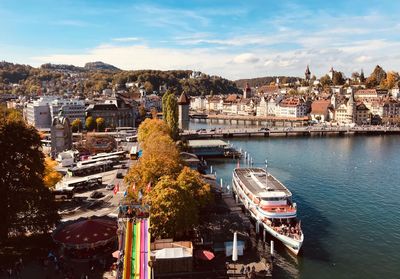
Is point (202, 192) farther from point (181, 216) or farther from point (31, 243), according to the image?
point (31, 243)

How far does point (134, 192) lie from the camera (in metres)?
34.9

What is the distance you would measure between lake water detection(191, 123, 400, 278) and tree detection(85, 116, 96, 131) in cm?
4237

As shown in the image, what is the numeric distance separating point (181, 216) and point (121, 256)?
6.89m

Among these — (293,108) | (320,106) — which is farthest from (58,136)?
(320,106)

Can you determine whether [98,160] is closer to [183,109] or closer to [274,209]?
[274,209]

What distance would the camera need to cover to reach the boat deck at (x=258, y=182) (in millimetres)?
42500

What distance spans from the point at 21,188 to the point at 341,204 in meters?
33.9

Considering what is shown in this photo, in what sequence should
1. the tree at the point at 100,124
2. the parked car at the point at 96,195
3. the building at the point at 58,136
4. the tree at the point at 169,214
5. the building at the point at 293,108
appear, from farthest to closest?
the building at the point at 293,108
the tree at the point at 100,124
the building at the point at 58,136
the parked car at the point at 96,195
the tree at the point at 169,214

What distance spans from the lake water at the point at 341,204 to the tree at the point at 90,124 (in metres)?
42.4

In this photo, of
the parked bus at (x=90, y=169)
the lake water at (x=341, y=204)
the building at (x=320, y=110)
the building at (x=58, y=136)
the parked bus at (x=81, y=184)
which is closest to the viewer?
the lake water at (x=341, y=204)

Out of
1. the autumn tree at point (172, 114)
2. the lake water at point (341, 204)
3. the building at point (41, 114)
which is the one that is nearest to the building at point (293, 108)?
the lake water at point (341, 204)

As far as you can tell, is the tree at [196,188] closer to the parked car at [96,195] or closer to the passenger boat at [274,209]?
the passenger boat at [274,209]

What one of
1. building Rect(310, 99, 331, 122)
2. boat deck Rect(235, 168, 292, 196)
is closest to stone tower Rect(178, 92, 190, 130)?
building Rect(310, 99, 331, 122)

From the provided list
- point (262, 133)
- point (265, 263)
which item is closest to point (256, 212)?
point (265, 263)
